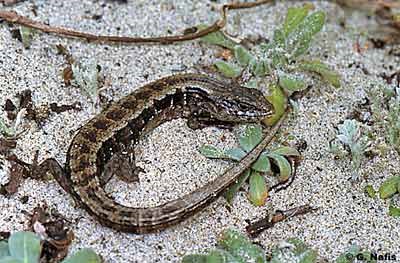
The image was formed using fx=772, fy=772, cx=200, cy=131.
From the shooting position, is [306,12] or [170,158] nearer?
[170,158]

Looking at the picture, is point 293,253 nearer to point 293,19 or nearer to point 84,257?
point 84,257

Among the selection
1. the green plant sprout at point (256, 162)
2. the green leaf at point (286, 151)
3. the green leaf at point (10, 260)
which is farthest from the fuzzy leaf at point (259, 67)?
the green leaf at point (10, 260)

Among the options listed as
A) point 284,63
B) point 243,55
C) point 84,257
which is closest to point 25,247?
point 84,257

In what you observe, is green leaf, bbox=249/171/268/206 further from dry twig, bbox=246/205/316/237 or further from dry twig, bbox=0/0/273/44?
dry twig, bbox=0/0/273/44

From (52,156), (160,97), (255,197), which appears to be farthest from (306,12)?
(52,156)

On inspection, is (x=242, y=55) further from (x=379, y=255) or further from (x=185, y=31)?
(x=379, y=255)
